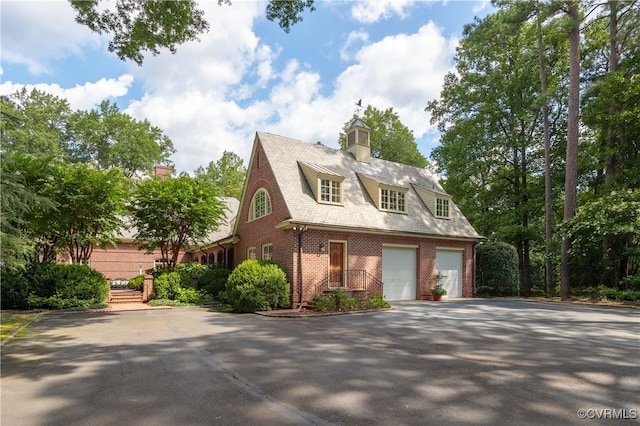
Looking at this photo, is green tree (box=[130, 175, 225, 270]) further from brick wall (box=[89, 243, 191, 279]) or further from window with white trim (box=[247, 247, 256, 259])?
brick wall (box=[89, 243, 191, 279])

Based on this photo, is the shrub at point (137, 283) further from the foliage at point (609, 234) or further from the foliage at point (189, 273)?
the foliage at point (609, 234)

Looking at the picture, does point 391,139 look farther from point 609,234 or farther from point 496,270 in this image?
point 609,234

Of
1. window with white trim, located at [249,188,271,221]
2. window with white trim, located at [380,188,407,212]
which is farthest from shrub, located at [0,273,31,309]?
window with white trim, located at [380,188,407,212]

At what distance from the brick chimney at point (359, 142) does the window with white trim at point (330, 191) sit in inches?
158

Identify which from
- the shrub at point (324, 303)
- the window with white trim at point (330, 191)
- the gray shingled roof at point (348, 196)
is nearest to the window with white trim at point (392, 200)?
the gray shingled roof at point (348, 196)

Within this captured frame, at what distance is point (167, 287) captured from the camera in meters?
15.6

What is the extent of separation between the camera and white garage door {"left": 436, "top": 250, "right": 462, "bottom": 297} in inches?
704

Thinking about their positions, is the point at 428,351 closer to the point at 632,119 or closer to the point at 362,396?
the point at 362,396

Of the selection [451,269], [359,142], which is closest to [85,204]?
[359,142]

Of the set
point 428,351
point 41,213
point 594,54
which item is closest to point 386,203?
point 428,351

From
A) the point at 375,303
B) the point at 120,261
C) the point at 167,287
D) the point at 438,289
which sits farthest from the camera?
the point at 120,261

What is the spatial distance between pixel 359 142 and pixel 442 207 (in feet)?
18.4

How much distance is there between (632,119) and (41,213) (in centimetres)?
2591

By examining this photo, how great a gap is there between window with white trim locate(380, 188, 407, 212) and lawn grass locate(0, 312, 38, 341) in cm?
1334
